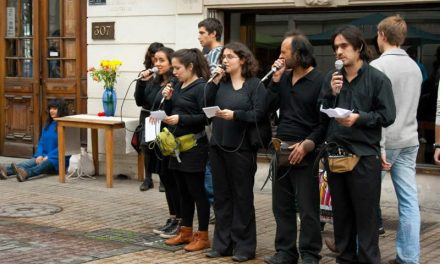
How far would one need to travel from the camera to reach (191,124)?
22.0ft

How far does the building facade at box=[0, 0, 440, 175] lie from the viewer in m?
8.85

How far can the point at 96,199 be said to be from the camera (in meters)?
9.26

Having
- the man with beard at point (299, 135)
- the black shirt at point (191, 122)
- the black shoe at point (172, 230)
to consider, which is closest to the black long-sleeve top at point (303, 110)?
the man with beard at point (299, 135)

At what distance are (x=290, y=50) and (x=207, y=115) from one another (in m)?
0.85

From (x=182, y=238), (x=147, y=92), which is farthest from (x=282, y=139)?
(x=147, y=92)

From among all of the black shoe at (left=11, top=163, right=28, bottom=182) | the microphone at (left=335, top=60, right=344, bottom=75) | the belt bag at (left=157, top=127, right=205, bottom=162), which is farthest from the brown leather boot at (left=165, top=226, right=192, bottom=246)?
the black shoe at (left=11, top=163, right=28, bottom=182)

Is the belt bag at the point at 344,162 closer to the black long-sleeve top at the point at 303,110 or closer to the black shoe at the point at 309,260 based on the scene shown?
the black long-sleeve top at the point at 303,110

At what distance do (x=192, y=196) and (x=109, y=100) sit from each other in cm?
389

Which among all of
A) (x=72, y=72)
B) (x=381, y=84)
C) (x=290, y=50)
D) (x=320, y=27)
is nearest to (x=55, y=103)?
(x=72, y=72)

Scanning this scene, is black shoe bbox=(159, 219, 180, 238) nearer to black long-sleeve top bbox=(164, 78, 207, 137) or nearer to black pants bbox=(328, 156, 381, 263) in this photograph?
black long-sleeve top bbox=(164, 78, 207, 137)

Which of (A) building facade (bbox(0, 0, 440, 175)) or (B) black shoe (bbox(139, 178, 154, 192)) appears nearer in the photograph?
(A) building facade (bbox(0, 0, 440, 175))

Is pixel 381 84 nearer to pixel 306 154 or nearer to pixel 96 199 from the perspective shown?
pixel 306 154

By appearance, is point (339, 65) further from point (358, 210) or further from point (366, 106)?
point (358, 210)

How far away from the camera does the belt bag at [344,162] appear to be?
5.52 m
